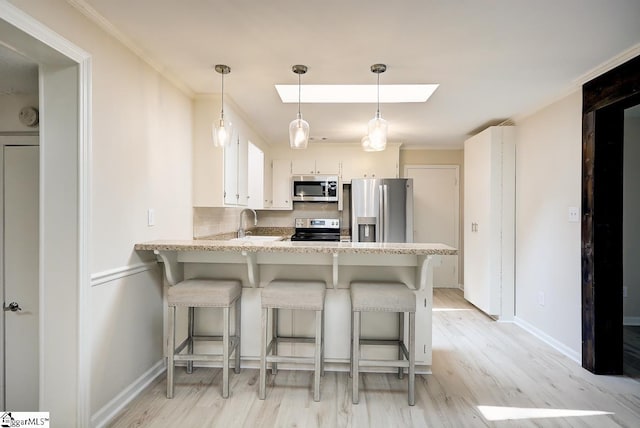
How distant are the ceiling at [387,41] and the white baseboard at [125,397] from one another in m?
2.13

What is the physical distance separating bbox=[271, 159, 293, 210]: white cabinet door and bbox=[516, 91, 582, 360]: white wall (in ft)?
9.62

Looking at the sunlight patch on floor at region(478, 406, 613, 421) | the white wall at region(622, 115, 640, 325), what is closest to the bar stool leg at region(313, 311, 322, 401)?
the sunlight patch on floor at region(478, 406, 613, 421)

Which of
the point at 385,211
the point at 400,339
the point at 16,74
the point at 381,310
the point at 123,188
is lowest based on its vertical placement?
the point at 400,339

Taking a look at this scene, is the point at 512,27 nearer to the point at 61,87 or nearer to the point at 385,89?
the point at 385,89

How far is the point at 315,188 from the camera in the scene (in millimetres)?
4809

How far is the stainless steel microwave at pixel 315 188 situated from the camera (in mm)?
4773

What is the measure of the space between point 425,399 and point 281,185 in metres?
3.46

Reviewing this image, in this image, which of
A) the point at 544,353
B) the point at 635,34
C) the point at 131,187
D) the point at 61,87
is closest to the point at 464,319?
the point at 544,353

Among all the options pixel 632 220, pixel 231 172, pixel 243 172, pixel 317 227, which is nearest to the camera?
pixel 231 172

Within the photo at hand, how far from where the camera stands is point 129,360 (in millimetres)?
2068

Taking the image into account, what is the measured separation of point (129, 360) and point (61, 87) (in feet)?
5.33

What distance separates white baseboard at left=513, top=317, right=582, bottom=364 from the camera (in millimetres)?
2688

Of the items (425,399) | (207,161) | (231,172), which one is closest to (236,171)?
(231,172)

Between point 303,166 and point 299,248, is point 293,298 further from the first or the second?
point 303,166
